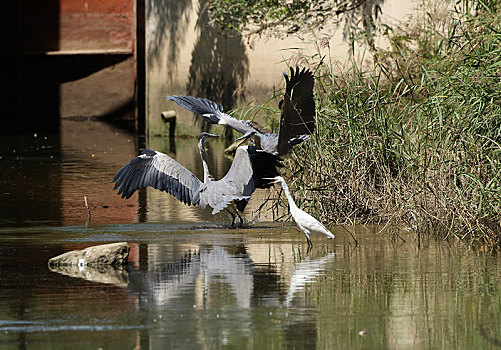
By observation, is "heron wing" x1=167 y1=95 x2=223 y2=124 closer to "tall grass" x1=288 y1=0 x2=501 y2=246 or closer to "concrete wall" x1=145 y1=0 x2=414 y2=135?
"tall grass" x1=288 y1=0 x2=501 y2=246

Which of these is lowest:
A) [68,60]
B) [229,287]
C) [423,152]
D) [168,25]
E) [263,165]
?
[229,287]

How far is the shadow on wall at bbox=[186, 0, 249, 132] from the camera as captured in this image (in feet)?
60.2

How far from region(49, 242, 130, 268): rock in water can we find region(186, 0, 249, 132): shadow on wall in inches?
427

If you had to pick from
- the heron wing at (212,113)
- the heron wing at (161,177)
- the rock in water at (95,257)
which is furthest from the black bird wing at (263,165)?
the rock in water at (95,257)

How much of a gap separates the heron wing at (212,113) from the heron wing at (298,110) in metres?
0.55

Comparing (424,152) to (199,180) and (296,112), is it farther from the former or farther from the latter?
(199,180)

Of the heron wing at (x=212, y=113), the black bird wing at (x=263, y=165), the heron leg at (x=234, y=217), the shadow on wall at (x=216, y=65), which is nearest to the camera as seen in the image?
the heron leg at (x=234, y=217)

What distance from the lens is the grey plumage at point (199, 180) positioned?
29.6ft

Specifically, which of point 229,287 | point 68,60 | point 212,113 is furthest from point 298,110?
point 68,60

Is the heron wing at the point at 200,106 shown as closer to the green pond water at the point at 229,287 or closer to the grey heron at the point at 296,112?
the grey heron at the point at 296,112

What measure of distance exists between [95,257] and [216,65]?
11.4m

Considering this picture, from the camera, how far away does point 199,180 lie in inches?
366

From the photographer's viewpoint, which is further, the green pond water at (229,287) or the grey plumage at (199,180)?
the grey plumage at (199,180)

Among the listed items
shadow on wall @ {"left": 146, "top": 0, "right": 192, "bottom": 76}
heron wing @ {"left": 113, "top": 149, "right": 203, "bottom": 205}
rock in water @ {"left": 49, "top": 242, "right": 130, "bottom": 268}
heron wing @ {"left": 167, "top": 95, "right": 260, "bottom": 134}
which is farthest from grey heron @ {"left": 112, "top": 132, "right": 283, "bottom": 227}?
shadow on wall @ {"left": 146, "top": 0, "right": 192, "bottom": 76}
